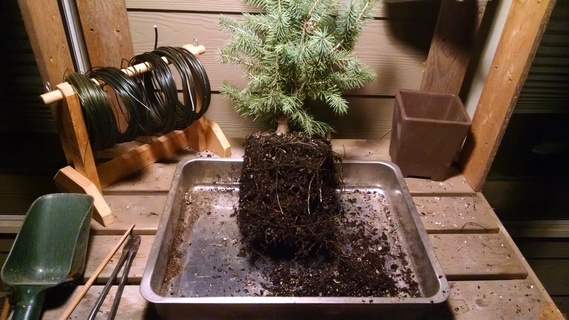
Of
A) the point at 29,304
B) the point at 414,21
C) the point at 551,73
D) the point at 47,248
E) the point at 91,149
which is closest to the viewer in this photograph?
the point at 29,304

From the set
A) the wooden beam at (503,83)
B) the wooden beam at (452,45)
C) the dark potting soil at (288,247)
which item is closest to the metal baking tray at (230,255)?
the dark potting soil at (288,247)

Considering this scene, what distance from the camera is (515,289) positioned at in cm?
84

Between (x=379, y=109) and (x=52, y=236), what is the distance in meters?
1.00

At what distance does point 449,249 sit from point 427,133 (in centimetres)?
29

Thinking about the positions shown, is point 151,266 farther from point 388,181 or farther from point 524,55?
point 524,55

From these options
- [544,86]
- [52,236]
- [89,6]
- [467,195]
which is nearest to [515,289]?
[467,195]

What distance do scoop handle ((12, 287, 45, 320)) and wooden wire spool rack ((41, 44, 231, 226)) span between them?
216 mm

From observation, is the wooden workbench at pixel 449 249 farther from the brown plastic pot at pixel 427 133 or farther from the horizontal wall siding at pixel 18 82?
the horizontal wall siding at pixel 18 82

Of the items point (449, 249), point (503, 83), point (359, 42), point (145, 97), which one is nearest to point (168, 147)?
point (145, 97)

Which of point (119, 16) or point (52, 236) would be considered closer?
point (52, 236)

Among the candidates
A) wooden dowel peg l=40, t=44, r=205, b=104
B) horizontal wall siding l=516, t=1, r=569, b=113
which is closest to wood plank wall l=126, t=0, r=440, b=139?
wooden dowel peg l=40, t=44, r=205, b=104

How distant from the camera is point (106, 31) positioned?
1071 millimetres

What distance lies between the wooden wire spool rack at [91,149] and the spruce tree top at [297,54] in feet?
0.54

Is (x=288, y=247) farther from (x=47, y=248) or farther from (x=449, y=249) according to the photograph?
(x=47, y=248)
